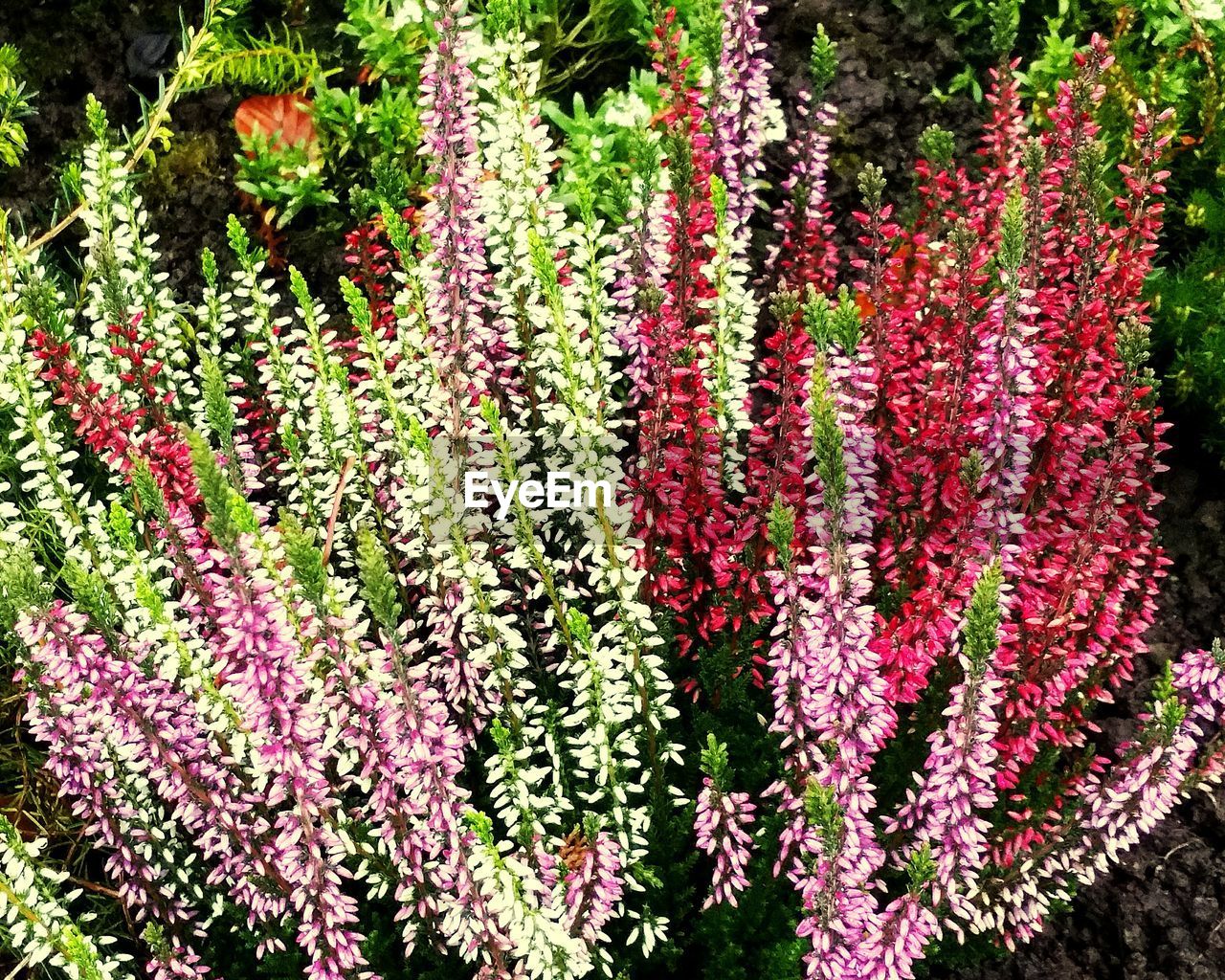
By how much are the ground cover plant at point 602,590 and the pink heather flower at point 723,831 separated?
26 mm

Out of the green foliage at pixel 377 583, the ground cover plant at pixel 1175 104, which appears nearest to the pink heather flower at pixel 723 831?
the green foliage at pixel 377 583

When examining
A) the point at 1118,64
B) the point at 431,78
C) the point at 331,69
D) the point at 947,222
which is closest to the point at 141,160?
the point at 331,69

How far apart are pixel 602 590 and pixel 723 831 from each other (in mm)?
781

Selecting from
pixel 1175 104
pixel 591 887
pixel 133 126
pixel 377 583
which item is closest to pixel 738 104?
pixel 1175 104

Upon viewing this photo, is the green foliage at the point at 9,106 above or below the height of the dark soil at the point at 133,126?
above

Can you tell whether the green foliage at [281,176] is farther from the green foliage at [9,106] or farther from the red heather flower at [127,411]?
the red heather flower at [127,411]

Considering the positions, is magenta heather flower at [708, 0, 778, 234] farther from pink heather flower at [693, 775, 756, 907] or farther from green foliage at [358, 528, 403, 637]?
green foliage at [358, 528, 403, 637]

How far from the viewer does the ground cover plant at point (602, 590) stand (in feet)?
8.86

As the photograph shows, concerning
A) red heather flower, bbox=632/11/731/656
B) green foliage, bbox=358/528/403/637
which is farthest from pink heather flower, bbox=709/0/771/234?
green foliage, bbox=358/528/403/637

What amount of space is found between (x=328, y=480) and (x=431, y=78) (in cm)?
115

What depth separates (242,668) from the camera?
2.56 m

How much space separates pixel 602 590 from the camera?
287 cm

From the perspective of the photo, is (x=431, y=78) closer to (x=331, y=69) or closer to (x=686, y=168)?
(x=686, y=168)

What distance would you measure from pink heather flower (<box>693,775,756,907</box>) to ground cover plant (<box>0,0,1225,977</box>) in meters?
0.03
